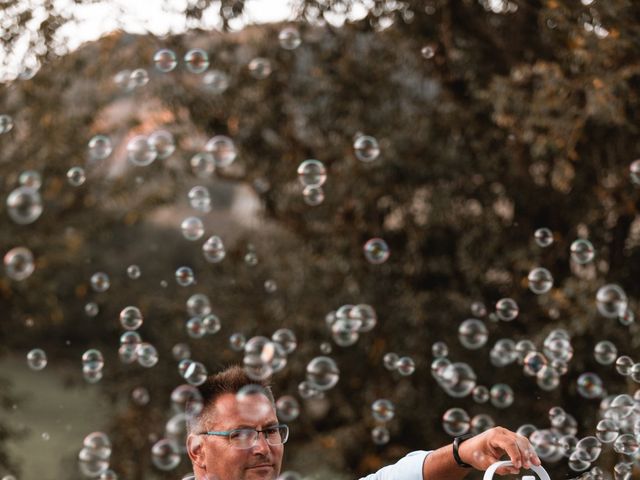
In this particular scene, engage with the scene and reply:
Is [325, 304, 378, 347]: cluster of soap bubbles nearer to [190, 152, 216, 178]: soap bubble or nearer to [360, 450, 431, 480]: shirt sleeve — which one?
[190, 152, 216, 178]: soap bubble

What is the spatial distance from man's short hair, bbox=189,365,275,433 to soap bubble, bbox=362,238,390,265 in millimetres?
2663

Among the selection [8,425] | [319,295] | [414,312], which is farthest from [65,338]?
[414,312]

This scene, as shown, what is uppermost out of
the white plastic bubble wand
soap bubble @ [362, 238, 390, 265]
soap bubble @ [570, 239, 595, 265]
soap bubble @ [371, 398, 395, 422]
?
soap bubble @ [362, 238, 390, 265]

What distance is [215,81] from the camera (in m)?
5.64

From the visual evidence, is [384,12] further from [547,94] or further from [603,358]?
[603,358]

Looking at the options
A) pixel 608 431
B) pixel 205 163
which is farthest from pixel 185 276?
pixel 608 431

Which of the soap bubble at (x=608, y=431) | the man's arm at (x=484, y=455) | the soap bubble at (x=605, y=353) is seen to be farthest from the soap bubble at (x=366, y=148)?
the man's arm at (x=484, y=455)

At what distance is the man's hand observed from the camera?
7.04 ft

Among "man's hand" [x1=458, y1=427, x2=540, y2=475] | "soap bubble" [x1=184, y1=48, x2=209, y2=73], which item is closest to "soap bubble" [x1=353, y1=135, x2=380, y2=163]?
"soap bubble" [x1=184, y1=48, x2=209, y2=73]

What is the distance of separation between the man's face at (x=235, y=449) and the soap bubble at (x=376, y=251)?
109 inches

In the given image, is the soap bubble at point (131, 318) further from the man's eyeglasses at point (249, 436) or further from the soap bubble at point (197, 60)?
the man's eyeglasses at point (249, 436)

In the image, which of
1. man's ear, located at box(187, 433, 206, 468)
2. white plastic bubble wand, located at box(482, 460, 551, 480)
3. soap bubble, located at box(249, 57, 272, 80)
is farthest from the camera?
soap bubble, located at box(249, 57, 272, 80)

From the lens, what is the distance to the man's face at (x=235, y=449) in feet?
8.54

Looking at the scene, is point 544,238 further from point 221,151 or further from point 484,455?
point 484,455
